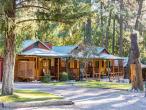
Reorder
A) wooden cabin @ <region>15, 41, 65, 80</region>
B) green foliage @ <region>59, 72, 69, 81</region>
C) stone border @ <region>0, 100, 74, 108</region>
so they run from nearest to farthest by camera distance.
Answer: stone border @ <region>0, 100, 74, 108</region> → wooden cabin @ <region>15, 41, 65, 80</region> → green foliage @ <region>59, 72, 69, 81</region>

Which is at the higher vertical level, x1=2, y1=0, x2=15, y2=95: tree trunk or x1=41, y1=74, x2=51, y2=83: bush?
x1=2, y1=0, x2=15, y2=95: tree trunk

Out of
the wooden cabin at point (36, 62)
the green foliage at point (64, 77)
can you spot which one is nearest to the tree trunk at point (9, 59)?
the wooden cabin at point (36, 62)

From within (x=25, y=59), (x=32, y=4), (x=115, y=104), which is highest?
(x=32, y=4)

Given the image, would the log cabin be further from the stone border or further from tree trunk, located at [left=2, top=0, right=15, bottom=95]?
the stone border

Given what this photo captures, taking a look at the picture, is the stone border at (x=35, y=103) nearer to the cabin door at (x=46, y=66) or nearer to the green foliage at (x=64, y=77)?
the green foliage at (x=64, y=77)

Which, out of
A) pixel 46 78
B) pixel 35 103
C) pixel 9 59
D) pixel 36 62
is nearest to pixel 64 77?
pixel 46 78

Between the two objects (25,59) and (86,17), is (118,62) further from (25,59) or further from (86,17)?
(86,17)

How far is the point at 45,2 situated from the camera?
67.6 feet

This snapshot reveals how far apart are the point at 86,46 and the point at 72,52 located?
1.78 metres

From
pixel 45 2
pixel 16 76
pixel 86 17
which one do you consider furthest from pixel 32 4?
pixel 16 76

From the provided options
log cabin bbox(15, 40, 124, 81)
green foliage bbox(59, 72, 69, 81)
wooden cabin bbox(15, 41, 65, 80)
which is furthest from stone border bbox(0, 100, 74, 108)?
green foliage bbox(59, 72, 69, 81)

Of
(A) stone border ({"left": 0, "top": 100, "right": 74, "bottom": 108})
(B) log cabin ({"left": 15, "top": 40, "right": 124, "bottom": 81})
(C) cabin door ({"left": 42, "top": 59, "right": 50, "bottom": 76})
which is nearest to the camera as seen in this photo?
(A) stone border ({"left": 0, "top": 100, "right": 74, "bottom": 108})

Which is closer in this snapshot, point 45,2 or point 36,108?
point 36,108

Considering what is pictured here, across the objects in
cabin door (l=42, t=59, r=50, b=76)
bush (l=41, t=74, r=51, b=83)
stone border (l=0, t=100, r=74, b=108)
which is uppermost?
cabin door (l=42, t=59, r=50, b=76)
